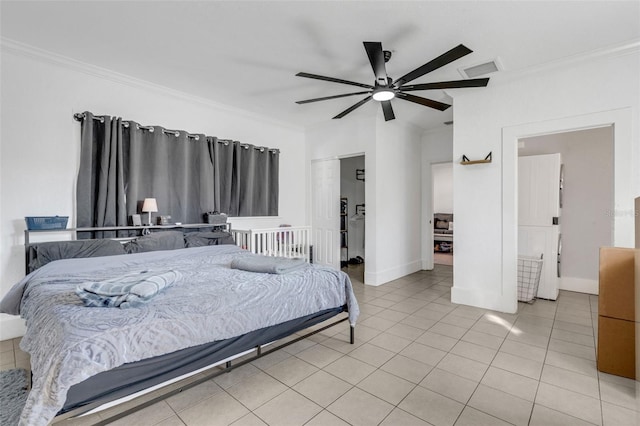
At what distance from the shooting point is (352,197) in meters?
6.93

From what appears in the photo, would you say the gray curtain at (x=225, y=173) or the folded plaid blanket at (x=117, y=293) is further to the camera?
the gray curtain at (x=225, y=173)

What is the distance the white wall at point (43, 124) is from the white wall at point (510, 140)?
413 cm

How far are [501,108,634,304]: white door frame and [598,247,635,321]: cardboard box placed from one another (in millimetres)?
779

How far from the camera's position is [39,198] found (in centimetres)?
308

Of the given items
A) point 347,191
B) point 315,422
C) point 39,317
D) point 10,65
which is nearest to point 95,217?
point 10,65

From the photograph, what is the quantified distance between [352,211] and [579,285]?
4.16m

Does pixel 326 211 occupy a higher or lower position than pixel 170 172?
lower

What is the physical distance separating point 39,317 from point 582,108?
16.1 ft

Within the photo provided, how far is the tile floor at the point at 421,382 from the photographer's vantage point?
1.81m

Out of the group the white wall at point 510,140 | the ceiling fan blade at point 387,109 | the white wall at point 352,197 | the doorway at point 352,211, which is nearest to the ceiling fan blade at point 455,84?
the ceiling fan blade at point 387,109

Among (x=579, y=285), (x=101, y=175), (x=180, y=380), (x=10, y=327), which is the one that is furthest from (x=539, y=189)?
(x=10, y=327)

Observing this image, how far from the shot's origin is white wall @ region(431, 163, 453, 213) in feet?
28.8

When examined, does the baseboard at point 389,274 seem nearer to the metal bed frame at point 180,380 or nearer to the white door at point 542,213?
the metal bed frame at point 180,380

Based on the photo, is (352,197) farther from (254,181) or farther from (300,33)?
(300,33)
